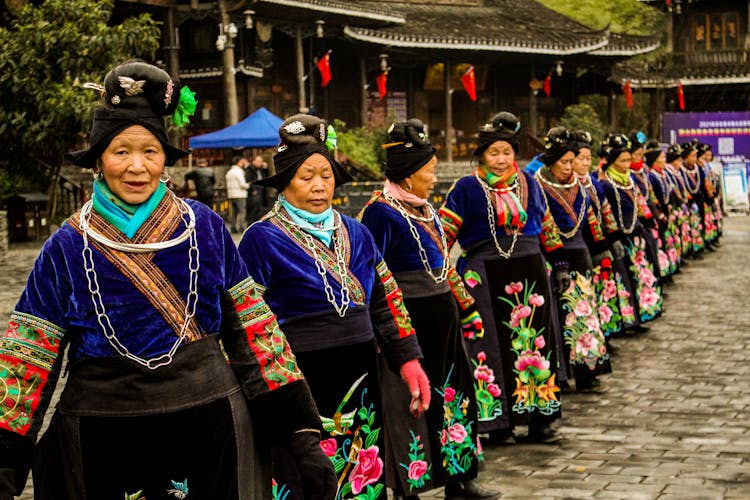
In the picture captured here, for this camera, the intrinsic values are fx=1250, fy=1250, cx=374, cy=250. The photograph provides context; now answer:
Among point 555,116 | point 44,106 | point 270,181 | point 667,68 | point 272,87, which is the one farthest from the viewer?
point 667,68

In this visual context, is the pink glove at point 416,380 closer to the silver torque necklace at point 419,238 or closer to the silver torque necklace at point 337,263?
the silver torque necklace at point 337,263

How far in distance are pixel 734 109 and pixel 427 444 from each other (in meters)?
42.0

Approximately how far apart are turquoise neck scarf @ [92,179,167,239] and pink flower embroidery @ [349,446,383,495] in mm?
1854

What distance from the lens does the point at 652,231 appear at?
13602 mm

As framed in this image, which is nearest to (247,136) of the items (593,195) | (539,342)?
(593,195)

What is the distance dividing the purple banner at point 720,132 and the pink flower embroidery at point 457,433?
108ft

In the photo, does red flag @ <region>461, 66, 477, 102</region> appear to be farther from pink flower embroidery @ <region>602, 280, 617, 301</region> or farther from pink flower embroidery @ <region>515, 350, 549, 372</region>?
pink flower embroidery @ <region>515, 350, 549, 372</region>

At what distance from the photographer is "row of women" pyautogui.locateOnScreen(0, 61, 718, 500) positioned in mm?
3512

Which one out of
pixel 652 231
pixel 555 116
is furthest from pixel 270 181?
pixel 555 116

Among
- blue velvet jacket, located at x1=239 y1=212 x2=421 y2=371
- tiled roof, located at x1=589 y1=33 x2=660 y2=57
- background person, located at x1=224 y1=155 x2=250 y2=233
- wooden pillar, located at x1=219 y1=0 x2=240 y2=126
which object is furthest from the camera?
tiled roof, located at x1=589 y1=33 x2=660 y2=57

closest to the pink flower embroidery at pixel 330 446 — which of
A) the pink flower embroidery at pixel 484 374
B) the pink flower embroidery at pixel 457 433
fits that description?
the pink flower embroidery at pixel 457 433

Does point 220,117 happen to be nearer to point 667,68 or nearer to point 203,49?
point 203,49

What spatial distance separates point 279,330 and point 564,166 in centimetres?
566

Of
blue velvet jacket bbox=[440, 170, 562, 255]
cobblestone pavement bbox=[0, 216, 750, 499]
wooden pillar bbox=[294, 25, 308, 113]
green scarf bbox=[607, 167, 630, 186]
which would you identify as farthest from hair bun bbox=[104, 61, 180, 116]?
wooden pillar bbox=[294, 25, 308, 113]
